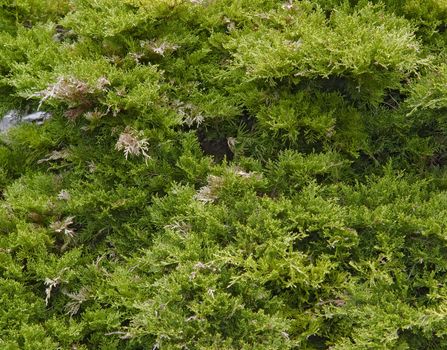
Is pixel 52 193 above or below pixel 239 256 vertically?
below

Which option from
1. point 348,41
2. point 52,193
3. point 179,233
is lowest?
point 52,193

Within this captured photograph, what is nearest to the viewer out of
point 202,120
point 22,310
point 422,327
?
point 422,327

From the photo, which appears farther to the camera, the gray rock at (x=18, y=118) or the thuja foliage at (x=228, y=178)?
the gray rock at (x=18, y=118)

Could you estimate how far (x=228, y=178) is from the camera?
7.61ft

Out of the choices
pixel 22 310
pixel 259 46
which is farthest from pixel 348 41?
pixel 22 310

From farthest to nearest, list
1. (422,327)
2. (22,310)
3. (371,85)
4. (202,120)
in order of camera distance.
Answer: (202,120), (371,85), (22,310), (422,327)

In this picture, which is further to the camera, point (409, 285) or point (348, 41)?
point (348, 41)

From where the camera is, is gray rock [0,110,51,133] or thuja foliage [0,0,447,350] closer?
thuja foliage [0,0,447,350]

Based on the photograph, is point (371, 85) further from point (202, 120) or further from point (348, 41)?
point (202, 120)

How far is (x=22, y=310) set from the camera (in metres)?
2.17

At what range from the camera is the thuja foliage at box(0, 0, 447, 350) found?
Answer: 2059 mm

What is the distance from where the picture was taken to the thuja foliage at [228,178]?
206 cm

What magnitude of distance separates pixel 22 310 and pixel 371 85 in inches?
77.1

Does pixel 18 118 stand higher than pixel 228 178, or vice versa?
pixel 228 178
